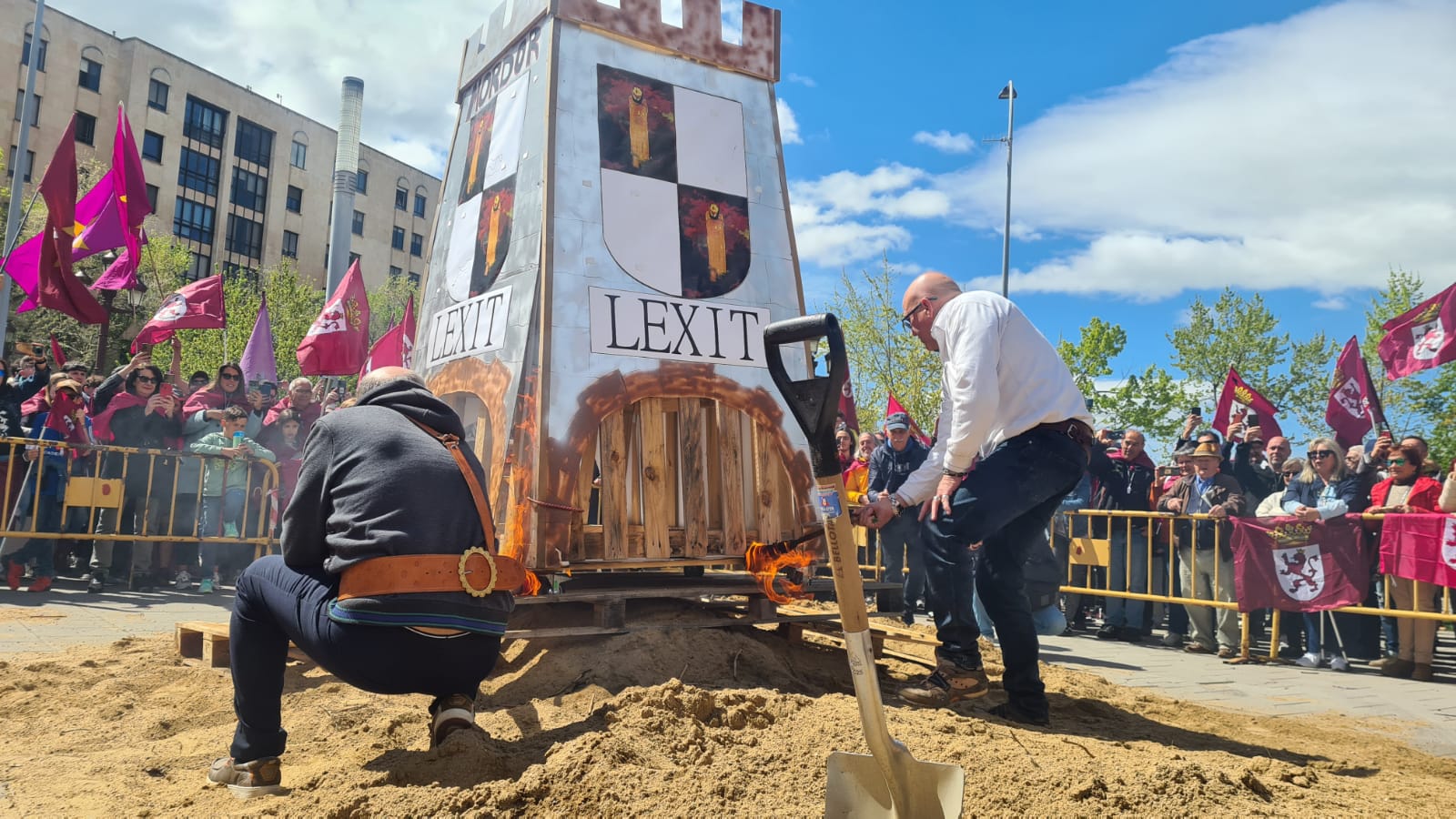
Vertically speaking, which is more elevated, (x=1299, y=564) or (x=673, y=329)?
(x=673, y=329)

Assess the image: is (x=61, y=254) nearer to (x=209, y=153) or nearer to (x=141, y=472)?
(x=141, y=472)

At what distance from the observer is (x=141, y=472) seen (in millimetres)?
9578

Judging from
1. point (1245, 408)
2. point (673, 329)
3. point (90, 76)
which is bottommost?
point (673, 329)

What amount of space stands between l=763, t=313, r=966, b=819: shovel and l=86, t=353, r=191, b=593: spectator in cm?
897

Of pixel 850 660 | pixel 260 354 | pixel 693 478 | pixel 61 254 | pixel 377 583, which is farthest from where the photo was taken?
pixel 260 354

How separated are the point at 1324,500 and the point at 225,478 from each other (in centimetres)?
1023

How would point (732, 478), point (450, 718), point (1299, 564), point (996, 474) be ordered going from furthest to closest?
point (1299, 564) < point (732, 478) < point (996, 474) < point (450, 718)

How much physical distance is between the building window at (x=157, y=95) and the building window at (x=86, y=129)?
2902mm

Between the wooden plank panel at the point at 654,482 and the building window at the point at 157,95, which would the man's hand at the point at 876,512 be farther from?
the building window at the point at 157,95

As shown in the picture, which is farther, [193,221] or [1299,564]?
[193,221]

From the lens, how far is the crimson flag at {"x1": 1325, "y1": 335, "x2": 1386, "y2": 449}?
12164mm

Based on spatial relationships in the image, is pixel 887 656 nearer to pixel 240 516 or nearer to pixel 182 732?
pixel 182 732

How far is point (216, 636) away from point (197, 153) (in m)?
50.5

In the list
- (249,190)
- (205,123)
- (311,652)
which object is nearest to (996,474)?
(311,652)
